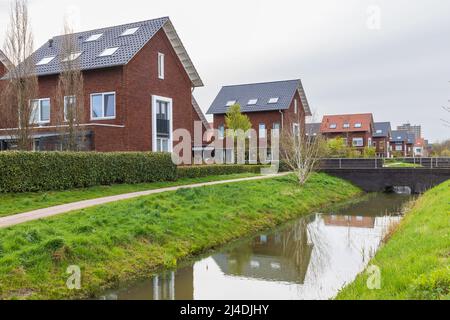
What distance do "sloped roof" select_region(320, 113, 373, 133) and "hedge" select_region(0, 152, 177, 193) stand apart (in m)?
44.9

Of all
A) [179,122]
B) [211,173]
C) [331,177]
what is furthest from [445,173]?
[179,122]

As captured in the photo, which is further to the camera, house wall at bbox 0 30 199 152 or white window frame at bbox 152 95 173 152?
white window frame at bbox 152 95 173 152

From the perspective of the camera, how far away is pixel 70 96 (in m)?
18.8

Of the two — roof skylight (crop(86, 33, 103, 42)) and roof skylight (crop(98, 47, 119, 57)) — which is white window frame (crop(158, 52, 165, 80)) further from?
roof skylight (crop(86, 33, 103, 42))

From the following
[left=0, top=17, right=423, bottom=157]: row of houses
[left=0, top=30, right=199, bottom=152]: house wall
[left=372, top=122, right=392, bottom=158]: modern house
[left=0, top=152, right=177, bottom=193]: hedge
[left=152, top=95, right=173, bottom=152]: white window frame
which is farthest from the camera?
[left=372, top=122, right=392, bottom=158]: modern house

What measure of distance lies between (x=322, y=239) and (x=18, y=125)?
11.6m

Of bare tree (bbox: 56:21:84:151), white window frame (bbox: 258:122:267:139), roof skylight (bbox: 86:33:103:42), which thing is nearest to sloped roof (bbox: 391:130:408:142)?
white window frame (bbox: 258:122:267:139)

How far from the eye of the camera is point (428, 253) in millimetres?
7137

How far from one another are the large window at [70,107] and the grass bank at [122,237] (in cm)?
641

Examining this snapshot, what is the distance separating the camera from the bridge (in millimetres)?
27234

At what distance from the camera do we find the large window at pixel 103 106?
22.0 m

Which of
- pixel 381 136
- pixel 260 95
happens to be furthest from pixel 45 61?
pixel 381 136

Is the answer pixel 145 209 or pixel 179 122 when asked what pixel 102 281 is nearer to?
pixel 145 209

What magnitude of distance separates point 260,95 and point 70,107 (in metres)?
24.0
